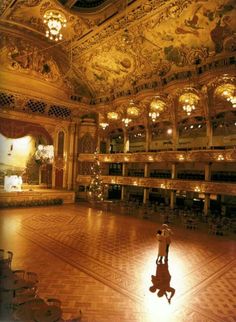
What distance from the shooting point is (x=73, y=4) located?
12125mm

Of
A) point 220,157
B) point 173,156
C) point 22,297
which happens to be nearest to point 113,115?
point 173,156

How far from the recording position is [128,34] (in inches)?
557

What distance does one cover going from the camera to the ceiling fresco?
38.6 feet

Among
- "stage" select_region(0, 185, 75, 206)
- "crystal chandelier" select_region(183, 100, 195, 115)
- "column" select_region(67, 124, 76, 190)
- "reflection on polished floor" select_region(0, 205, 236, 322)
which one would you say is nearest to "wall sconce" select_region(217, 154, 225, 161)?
"crystal chandelier" select_region(183, 100, 195, 115)

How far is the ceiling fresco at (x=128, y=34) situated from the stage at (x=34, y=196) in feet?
27.7

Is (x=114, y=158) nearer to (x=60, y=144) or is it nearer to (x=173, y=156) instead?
(x=60, y=144)

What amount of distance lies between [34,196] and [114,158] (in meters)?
6.52

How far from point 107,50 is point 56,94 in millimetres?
5279

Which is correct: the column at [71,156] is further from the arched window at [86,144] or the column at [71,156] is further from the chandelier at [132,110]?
the chandelier at [132,110]

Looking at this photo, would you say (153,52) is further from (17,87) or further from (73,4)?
(17,87)

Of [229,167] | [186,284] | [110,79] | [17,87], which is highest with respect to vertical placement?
[110,79]

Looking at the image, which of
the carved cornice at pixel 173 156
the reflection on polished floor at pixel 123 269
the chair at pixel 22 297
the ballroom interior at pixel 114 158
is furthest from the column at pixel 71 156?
the chair at pixel 22 297

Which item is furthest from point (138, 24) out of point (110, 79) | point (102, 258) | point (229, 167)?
point (102, 258)

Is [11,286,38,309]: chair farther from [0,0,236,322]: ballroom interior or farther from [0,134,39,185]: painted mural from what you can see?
[0,134,39,185]: painted mural
